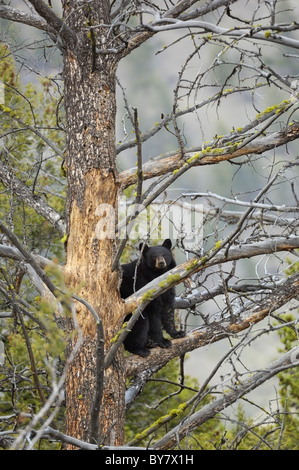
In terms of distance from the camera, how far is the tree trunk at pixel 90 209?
5.45 meters

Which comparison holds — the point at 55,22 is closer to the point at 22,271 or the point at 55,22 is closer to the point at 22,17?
the point at 22,17

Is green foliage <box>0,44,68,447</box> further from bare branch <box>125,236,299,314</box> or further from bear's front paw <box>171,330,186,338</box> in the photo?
bear's front paw <box>171,330,186,338</box>

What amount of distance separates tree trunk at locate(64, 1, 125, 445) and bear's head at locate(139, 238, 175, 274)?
1956 mm

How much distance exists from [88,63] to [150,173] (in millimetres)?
1094

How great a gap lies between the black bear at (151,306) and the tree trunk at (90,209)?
1.20 m

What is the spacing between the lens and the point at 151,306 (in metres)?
7.59

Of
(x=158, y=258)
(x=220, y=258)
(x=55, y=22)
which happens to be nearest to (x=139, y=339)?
(x=158, y=258)

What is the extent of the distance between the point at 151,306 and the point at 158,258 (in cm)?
53

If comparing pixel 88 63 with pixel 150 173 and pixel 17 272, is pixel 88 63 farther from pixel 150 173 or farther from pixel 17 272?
pixel 17 272

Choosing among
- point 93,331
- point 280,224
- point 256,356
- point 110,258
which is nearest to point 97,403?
point 93,331

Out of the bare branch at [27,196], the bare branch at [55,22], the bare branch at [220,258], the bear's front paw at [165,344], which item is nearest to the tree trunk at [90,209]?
the bare branch at [55,22]

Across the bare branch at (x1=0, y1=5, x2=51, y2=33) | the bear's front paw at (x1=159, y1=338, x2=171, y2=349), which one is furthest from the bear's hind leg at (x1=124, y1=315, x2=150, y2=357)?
the bare branch at (x1=0, y1=5, x2=51, y2=33)

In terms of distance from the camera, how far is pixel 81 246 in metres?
5.75

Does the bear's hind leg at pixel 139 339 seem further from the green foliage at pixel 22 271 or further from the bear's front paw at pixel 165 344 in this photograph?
the green foliage at pixel 22 271
